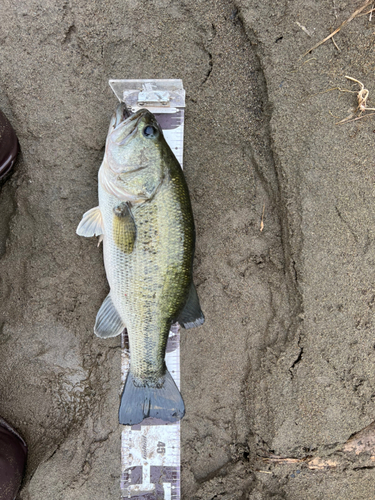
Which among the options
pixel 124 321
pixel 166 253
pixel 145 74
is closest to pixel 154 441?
pixel 124 321

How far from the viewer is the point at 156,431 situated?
115 inches

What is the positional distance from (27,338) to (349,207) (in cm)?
304

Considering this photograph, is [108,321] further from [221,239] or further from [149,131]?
[149,131]

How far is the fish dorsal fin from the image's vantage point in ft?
7.76

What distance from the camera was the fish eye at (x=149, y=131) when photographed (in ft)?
7.80

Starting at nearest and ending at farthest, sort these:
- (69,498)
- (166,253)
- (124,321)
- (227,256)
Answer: (166,253) → (124,321) → (69,498) → (227,256)

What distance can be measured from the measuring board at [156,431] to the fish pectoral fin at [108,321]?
0.98 feet

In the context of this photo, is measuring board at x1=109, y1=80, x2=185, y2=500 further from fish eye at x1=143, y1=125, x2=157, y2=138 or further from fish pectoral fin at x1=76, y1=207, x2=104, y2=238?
fish pectoral fin at x1=76, y1=207, x2=104, y2=238

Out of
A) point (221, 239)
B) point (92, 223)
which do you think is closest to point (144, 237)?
point (92, 223)

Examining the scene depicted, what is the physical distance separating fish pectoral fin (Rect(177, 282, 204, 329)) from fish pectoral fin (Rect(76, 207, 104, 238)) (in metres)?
0.86

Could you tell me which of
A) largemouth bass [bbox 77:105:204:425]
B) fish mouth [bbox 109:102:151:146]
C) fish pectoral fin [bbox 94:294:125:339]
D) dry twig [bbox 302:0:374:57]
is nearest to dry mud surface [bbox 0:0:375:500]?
dry twig [bbox 302:0:374:57]

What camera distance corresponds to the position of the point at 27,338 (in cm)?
287

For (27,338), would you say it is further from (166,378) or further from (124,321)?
(166,378)

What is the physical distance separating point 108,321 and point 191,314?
0.67m
